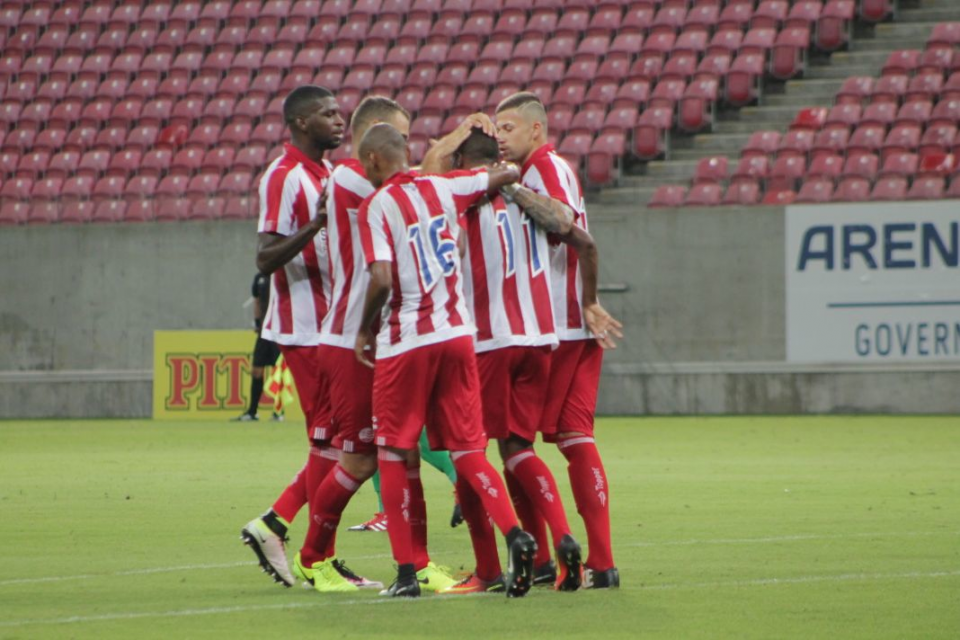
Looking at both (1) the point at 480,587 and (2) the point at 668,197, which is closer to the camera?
(1) the point at 480,587

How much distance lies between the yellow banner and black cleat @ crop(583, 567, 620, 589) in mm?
14302

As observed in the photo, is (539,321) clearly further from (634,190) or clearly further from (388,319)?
(634,190)

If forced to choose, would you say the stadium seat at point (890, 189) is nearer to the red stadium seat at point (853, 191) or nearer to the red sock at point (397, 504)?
the red stadium seat at point (853, 191)

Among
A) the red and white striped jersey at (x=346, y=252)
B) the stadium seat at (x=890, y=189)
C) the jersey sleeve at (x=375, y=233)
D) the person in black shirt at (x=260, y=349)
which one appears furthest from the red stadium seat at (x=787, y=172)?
the jersey sleeve at (x=375, y=233)

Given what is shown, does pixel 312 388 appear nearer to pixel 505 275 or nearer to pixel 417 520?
pixel 417 520

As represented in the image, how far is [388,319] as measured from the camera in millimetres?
6598

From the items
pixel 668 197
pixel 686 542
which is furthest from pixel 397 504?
pixel 668 197

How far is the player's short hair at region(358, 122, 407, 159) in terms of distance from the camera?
6.66 m

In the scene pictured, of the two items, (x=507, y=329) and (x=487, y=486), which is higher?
(x=507, y=329)

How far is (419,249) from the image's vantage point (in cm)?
652

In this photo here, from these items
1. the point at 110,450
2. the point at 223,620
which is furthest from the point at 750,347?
the point at 223,620

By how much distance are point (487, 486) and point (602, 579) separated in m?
0.70

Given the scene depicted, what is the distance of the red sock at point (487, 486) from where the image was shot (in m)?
6.35

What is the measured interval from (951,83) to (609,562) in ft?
52.7
